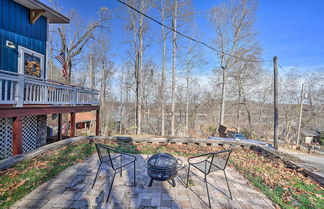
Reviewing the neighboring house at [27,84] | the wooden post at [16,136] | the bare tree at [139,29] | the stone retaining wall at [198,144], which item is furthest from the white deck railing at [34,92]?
the bare tree at [139,29]

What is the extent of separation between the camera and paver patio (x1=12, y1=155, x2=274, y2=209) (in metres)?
2.01

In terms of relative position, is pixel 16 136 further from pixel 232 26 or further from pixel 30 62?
pixel 232 26

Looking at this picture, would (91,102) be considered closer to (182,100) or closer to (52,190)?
(52,190)

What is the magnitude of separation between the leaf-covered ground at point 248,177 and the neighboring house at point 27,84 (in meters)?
1.30

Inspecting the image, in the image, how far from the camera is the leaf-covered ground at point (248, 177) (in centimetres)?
221

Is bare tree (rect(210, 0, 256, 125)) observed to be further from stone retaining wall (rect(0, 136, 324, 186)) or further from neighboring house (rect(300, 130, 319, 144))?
neighboring house (rect(300, 130, 319, 144))

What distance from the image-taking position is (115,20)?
1248 cm

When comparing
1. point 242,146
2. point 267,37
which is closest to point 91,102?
point 242,146

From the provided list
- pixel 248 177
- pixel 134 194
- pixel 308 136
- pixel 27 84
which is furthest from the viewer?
pixel 308 136

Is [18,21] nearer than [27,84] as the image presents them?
No

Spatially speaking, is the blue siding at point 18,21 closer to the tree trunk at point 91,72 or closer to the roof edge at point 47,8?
the roof edge at point 47,8

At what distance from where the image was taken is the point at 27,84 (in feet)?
12.8

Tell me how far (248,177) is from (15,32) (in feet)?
27.5

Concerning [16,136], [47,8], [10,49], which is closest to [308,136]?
[16,136]
